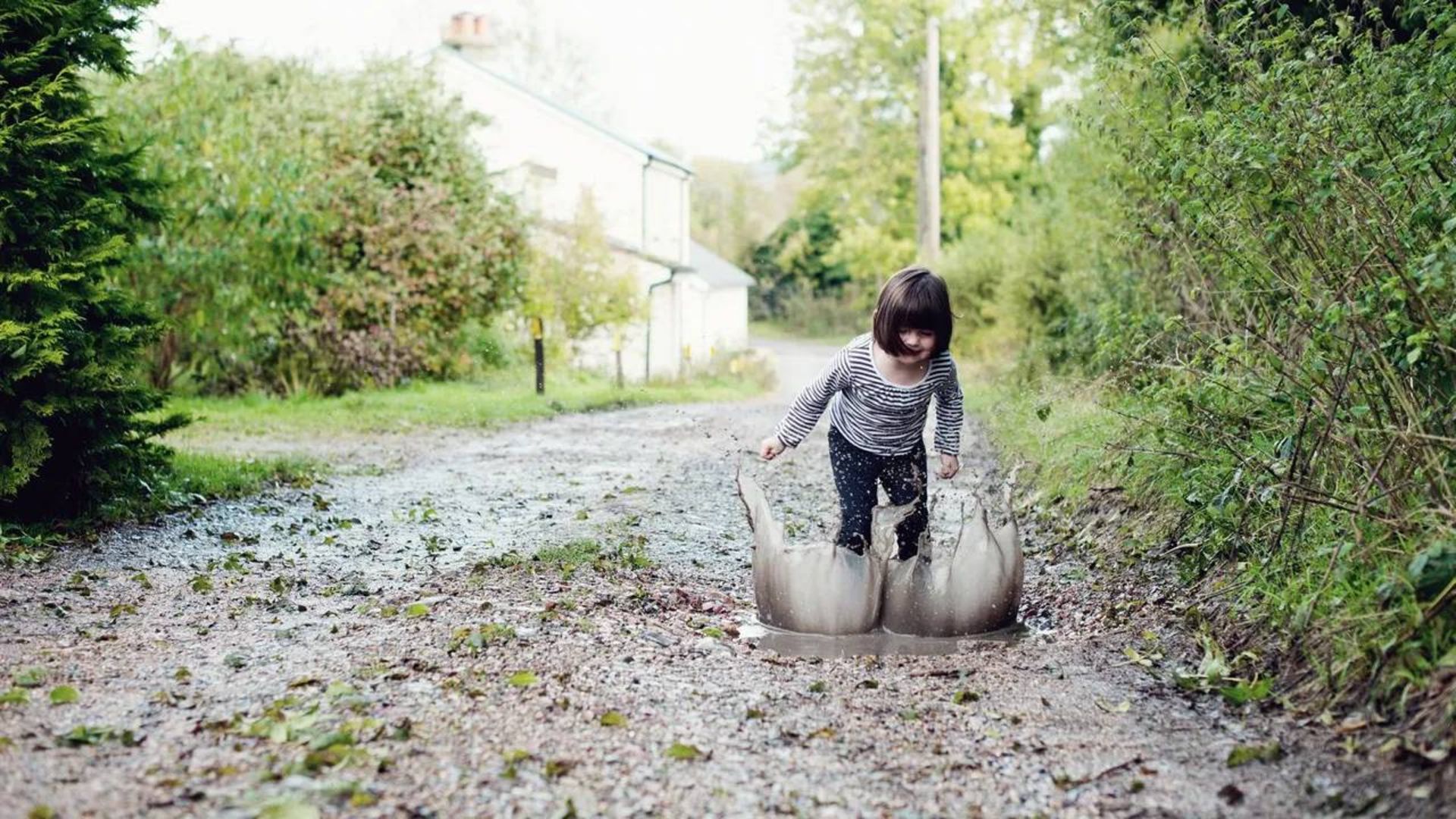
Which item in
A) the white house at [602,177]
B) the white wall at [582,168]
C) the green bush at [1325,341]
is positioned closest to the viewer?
the green bush at [1325,341]

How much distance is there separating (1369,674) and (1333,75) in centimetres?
293

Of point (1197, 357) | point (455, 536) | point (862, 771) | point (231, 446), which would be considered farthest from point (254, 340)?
point (862, 771)

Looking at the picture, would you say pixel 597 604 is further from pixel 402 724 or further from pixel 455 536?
pixel 455 536

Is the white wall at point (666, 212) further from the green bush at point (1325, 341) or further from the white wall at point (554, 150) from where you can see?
the green bush at point (1325, 341)

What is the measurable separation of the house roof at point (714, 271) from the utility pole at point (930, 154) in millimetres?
15663

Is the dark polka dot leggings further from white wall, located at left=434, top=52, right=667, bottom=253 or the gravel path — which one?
white wall, located at left=434, top=52, right=667, bottom=253

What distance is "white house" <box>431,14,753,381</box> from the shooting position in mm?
33125

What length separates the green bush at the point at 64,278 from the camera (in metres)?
7.19

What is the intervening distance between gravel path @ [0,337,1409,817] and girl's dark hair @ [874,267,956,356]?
1.33 m

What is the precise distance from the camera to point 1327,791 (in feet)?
11.4

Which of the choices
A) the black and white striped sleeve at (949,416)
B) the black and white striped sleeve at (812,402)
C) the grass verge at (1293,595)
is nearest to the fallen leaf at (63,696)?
the black and white striped sleeve at (812,402)

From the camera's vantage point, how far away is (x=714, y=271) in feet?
149

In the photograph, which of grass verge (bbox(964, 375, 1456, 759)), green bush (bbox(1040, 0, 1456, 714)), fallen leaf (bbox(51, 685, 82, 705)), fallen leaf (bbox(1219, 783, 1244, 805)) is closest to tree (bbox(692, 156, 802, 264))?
grass verge (bbox(964, 375, 1456, 759))

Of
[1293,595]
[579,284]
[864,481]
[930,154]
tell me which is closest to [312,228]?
[579,284]
